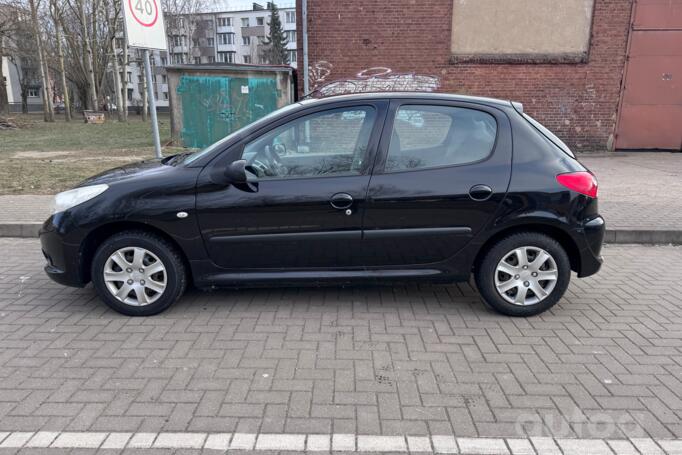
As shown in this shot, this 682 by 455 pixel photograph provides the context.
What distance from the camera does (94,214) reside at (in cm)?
357

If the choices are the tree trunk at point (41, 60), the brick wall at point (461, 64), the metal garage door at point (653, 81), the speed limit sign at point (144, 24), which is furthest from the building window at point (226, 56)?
the speed limit sign at point (144, 24)

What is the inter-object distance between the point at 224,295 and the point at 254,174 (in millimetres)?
1249

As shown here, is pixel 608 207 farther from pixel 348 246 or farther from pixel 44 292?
pixel 44 292

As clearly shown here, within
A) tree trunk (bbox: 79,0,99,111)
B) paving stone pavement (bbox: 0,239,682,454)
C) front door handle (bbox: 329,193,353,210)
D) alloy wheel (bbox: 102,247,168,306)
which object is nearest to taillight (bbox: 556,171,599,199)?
paving stone pavement (bbox: 0,239,682,454)

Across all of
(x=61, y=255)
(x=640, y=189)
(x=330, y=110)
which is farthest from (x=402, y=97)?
(x=640, y=189)

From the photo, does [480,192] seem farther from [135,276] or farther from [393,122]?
[135,276]

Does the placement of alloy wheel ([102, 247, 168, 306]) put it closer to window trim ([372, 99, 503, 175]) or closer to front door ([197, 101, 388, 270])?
front door ([197, 101, 388, 270])

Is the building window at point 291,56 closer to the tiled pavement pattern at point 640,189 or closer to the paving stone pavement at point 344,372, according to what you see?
the tiled pavement pattern at point 640,189

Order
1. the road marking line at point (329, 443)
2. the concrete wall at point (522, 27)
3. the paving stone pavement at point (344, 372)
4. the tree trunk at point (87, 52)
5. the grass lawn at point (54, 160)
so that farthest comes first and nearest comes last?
the tree trunk at point (87, 52)
the concrete wall at point (522, 27)
the grass lawn at point (54, 160)
the paving stone pavement at point (344, 372)
the road marking line at point (329, 443)

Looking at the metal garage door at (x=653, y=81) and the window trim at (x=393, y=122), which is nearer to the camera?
the window trim at (x=393, y=122)

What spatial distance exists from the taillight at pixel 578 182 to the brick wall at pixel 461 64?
360 inches

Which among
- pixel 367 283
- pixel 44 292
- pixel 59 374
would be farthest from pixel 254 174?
pixel 44 292

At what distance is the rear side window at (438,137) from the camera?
12.1ft

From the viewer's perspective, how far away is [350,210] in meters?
3.59
